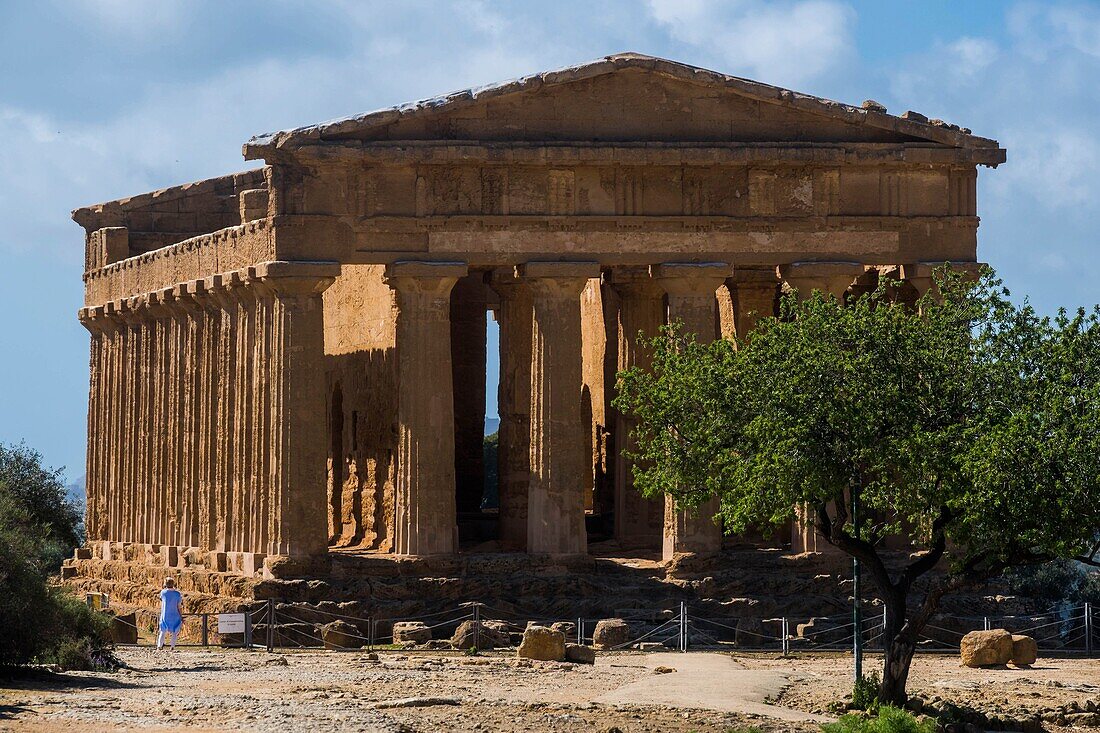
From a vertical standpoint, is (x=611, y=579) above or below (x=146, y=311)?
below

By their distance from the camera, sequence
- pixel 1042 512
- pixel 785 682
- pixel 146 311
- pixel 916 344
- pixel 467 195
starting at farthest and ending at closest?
pixel 146 311 → pixel 467 195 → pixel 785 682 → pixel 916 344 → pixel 1042 512

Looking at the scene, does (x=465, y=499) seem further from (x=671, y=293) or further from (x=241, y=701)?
(x=241, y=701)

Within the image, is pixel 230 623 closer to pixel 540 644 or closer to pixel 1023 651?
pixel 540 644

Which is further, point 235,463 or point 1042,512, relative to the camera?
point 235,463

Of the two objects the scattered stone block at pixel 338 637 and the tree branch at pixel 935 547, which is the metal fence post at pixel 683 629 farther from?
the tree branch at pixel 935 547

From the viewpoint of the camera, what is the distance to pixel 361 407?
177 feet

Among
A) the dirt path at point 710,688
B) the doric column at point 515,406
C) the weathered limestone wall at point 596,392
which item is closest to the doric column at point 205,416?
the doric column at point 515,406

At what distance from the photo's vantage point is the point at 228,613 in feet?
141

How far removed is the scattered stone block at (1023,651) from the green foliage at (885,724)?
10.2 metres

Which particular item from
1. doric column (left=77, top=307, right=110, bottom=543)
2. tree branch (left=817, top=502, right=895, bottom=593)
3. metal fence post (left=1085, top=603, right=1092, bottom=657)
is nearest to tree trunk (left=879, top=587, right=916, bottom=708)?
tree branch (left=817, top=502, right=895, bottom=593)

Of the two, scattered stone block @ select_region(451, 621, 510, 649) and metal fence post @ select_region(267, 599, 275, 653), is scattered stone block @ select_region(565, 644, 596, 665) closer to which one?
scattered stone block @ select_region(451, 621, 510, 649)

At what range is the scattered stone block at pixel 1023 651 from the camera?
135 ft

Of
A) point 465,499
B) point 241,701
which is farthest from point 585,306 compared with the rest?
point 241,701

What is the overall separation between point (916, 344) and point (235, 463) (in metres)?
19.0
